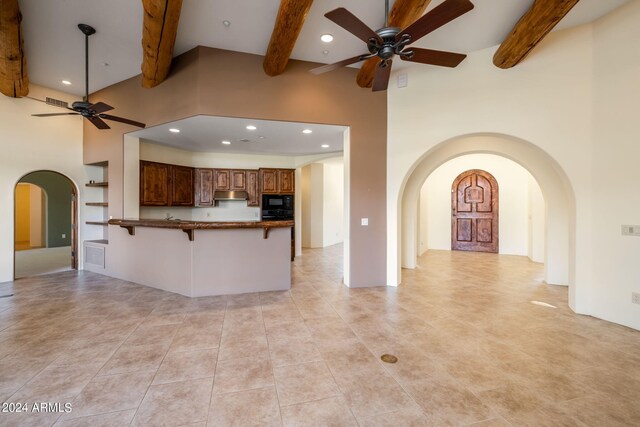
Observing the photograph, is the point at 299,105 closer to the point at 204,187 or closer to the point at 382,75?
the point at 382,75

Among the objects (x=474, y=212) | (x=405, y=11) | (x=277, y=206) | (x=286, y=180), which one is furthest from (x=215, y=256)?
(x=474, y=212)

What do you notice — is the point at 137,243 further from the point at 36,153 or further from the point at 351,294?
the point at 351,294

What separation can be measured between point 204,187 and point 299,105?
3.61 m

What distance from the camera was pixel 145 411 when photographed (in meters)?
1.78

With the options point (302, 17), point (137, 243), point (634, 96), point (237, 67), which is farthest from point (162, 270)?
point (634, 96)

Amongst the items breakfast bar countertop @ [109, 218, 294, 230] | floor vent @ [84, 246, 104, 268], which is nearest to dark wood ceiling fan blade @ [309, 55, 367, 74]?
breakfast bar countertop @ [109, 218, 294, 230]

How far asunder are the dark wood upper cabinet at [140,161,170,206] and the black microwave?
7.09 feet

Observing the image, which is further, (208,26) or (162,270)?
(162,270)

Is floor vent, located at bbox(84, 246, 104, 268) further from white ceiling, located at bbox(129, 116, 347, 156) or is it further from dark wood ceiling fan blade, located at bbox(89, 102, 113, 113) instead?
dark wood ceiling fan blade, located at bbox(89, 102, 113, 113)

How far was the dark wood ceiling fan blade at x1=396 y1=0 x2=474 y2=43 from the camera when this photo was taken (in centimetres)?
197

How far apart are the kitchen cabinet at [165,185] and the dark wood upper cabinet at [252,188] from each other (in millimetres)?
1298

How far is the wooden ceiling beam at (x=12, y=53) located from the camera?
2.97 metres

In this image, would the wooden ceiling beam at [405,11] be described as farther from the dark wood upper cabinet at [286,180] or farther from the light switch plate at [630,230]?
the dark wood upper cabinet at [286,180]

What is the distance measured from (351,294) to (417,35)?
11.0 feet
